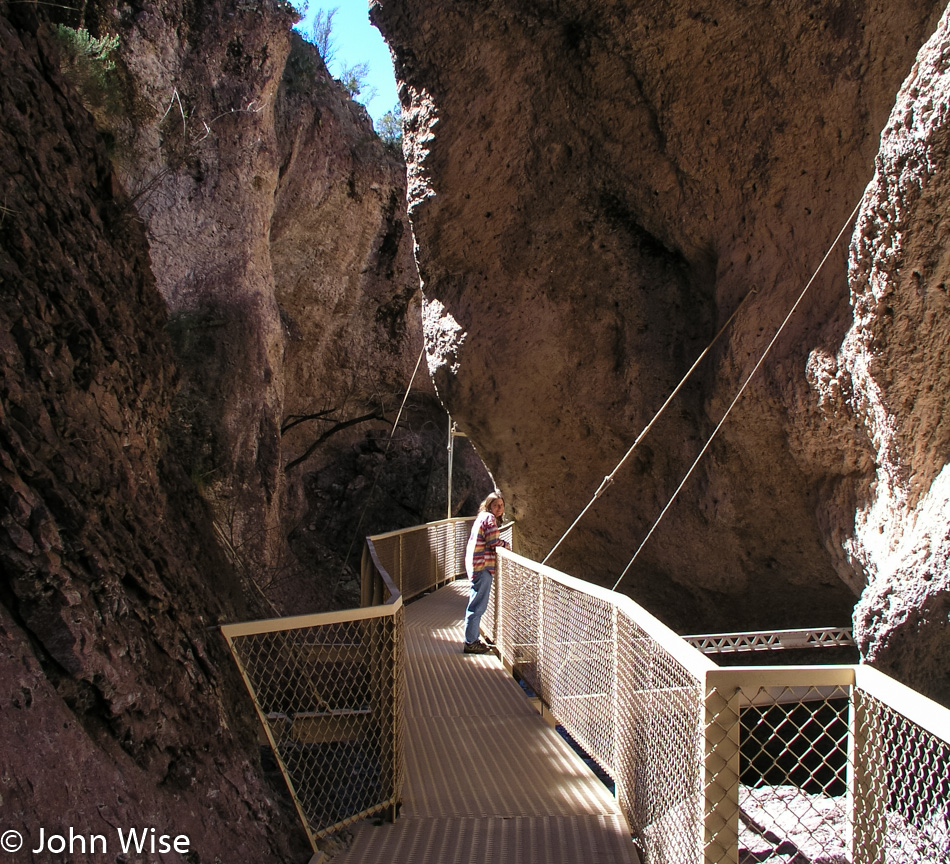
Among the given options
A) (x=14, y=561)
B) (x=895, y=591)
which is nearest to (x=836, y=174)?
(x=895, y=591)

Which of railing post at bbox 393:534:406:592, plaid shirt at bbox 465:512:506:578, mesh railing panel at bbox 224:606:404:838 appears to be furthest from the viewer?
railing post at bbox 393:534:406:592

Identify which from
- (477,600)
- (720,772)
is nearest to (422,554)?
(477,600)

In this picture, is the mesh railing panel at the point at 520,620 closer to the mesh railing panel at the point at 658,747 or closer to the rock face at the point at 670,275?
the rock face at the point at 670,275

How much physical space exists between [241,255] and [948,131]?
1089cm

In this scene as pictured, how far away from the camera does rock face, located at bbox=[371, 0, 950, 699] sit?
19.7 ft

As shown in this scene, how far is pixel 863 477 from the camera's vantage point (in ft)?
19.3

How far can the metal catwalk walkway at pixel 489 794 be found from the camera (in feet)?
12.2

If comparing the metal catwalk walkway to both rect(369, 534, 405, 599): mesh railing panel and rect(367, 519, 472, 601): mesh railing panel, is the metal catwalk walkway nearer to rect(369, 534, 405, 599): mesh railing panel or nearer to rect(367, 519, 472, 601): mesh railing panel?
rect(367, 519, 472, 601): mesh railing panel

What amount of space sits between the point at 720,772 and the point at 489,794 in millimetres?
2102

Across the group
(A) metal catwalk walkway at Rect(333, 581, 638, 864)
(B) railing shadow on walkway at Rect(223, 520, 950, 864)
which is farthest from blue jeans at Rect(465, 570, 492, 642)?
(B) railing shadow on walkway at Rect(223, 520, 950, 864)

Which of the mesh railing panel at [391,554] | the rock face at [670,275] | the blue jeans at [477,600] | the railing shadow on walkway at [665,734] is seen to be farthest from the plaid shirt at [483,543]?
the mesh railing panel at [391,554]

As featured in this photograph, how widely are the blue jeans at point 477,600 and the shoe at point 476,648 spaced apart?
57mm

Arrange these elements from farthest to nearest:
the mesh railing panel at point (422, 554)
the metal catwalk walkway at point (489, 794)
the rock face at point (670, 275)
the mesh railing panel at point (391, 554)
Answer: the mesh railing panel at point (422, 554) < the mesh railing panel at point (391, 554) < the rock face at point (670, 275) < the metal catwalk walkway at point (489, 794)

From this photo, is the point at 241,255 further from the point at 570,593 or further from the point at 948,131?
the point at 948,131
